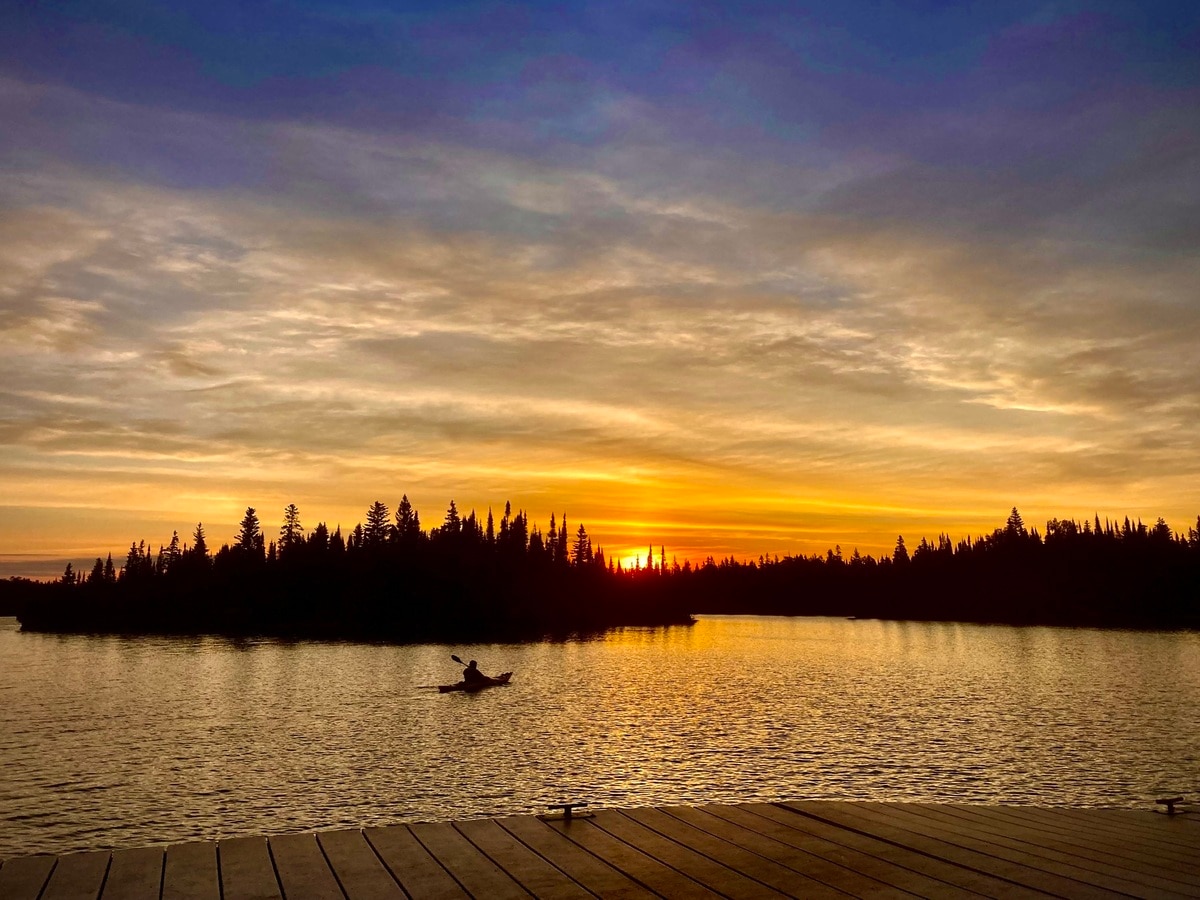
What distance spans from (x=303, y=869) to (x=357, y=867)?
661mm

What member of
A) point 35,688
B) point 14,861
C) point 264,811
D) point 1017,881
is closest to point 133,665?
point 35,688

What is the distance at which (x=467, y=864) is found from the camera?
11.1m

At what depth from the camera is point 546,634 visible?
170 metres

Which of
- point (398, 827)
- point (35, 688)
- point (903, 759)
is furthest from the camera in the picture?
point (35, 688)

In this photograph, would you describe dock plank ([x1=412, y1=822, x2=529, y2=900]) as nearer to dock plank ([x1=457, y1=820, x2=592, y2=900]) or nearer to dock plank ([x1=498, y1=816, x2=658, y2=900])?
dock plank ([x1=457, y1=820, x2=592, y2=900])

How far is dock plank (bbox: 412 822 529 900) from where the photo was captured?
33.4ft

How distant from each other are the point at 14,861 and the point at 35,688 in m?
79.2

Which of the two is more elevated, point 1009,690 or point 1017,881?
point 1017,881

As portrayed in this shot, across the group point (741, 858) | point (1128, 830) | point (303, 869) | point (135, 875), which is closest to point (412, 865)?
point (303, 869)

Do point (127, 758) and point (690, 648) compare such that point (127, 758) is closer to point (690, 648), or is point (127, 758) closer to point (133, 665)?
point (133, 665)

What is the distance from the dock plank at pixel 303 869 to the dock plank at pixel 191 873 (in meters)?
0.75

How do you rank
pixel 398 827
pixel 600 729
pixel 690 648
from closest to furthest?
1. pixel 398 827
2. pixel 600 729
3. pixel 690 648

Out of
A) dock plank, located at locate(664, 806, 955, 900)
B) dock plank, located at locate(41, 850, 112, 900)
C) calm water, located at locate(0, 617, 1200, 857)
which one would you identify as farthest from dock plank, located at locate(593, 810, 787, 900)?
calm water, located at locate(0, 617, 1200, 857)

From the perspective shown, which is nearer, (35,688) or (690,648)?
(35,688)
